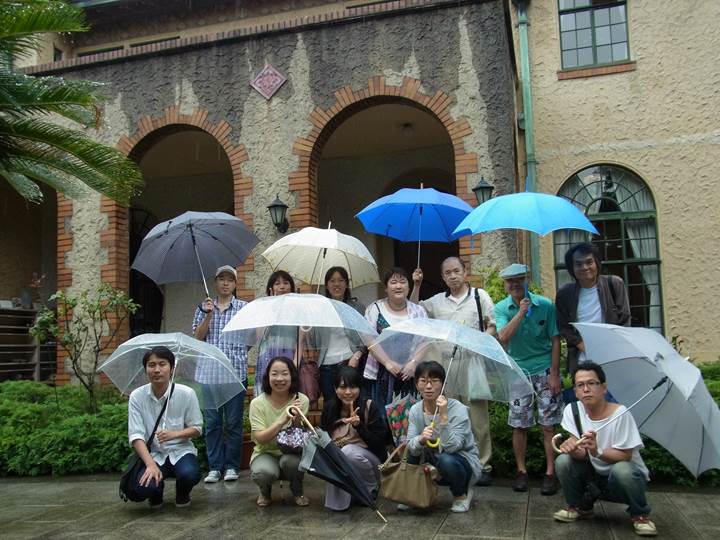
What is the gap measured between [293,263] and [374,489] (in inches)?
100

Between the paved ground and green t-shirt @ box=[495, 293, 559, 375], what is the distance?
40.6 inches

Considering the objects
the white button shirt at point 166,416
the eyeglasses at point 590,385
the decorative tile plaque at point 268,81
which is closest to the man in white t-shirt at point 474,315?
the eyeglasses at point 590,385

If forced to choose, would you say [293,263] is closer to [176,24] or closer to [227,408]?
[227,408]

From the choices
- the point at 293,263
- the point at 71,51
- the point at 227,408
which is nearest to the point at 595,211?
the point at 293,263

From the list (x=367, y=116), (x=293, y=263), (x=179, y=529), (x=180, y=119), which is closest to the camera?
(x=179, y=529)

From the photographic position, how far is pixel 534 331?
5.69 m

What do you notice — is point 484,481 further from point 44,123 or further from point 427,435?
point 44,123

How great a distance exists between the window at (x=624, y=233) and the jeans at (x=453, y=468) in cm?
731

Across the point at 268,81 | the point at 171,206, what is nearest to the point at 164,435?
the point at 268,81

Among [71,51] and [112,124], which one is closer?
[112,124]

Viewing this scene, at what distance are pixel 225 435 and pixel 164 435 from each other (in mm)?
1289

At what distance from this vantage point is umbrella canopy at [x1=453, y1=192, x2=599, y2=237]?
523cm

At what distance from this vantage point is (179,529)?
4.66m

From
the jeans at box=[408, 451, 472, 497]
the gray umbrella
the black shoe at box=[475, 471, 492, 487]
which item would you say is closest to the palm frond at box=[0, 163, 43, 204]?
the gray umbrella
